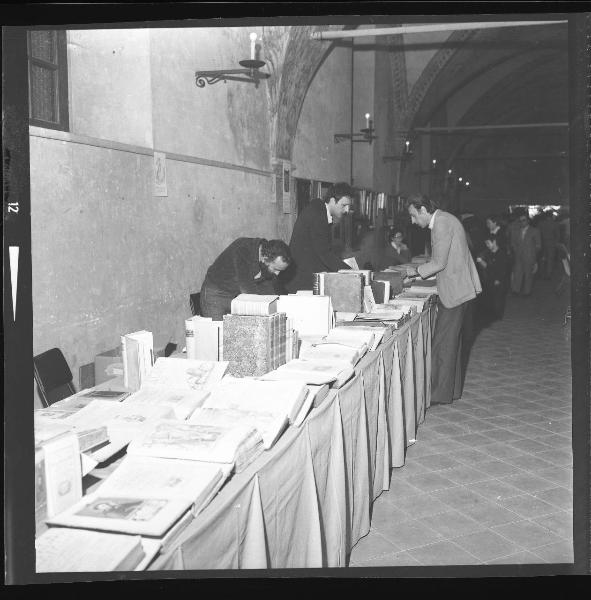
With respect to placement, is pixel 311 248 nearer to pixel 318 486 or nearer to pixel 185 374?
pixel 185 374

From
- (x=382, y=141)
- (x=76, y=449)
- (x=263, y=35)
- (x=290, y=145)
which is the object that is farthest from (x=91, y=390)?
(x=382, y=141)

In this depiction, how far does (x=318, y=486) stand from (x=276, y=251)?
199 cm

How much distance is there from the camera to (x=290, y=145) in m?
7.96

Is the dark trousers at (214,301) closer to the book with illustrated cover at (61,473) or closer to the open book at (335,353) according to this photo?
the open book at (335,353)

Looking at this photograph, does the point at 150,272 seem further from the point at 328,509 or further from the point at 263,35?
the point at 263,35

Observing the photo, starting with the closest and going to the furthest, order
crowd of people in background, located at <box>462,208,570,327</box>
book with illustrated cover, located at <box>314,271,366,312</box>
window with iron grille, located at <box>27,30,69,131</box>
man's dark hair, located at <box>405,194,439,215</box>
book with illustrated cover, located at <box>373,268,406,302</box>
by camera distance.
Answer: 1. window with iron grille, located at <box>27,30,69,131</box>
2. book with illustrated cover, located at <box>314,271,366,312</box>
3. man's dark hair, located at <box>405,194,439,215</box>
4. book with illustrated cover, located at <box>373,268,406,302</box>
5. crowd of people in background, located at <box>462,208,570,327</box>

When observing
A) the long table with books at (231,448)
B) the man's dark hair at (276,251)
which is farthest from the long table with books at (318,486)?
the man's dark hair at (276,251)

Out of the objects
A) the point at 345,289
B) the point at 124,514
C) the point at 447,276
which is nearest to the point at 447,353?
the point at 447,276

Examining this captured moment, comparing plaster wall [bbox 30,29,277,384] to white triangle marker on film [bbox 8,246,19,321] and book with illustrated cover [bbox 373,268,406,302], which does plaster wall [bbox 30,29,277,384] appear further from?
white triangle marker on film [bbox 8,246,19,321]

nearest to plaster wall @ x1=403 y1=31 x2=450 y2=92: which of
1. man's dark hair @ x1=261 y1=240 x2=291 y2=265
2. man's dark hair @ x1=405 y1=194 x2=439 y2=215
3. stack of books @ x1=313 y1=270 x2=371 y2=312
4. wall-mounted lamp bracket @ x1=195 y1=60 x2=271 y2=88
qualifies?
wall-mounted lamp bracket @ x1=195 y1=60 x2=271 y2=88

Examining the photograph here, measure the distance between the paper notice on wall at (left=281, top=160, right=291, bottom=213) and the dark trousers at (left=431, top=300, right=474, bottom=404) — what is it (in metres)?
2.96

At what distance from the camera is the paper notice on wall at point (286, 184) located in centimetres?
783

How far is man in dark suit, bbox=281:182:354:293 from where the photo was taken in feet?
17.3

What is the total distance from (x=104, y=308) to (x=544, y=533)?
2.92 m
